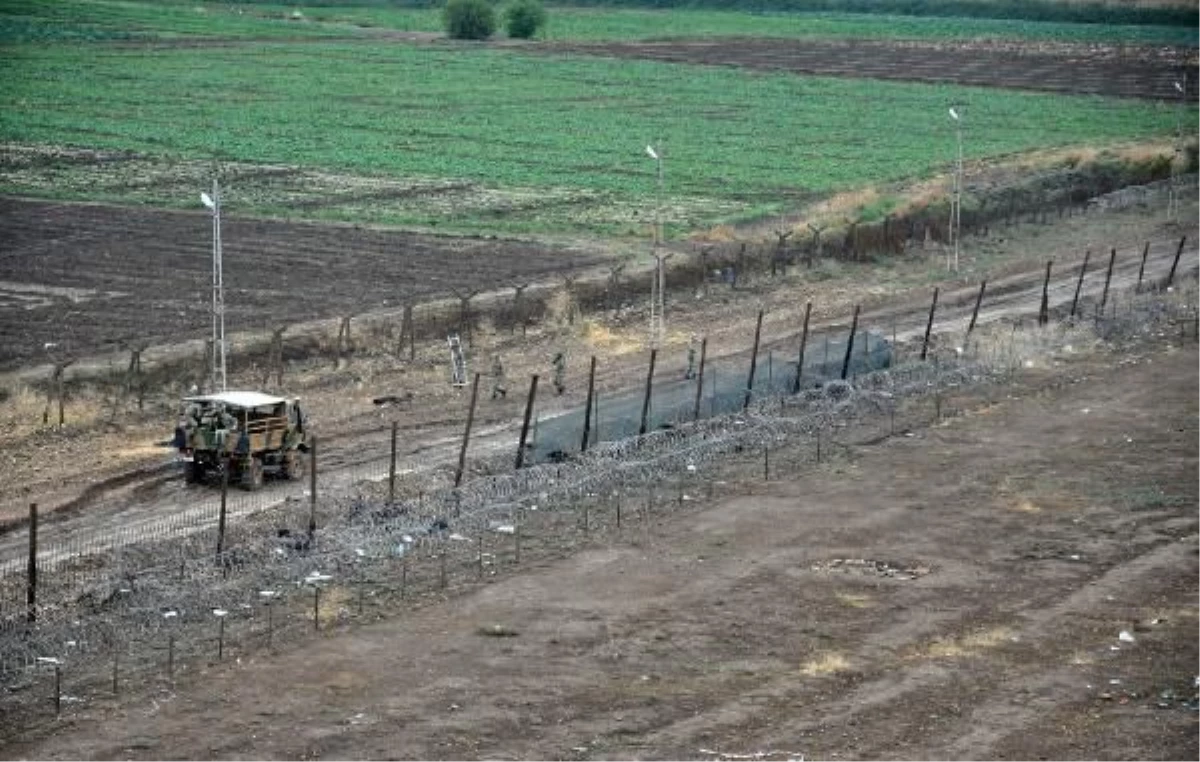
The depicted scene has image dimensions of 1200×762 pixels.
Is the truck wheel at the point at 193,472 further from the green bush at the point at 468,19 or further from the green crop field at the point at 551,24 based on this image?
the green bush at the point at 468,19

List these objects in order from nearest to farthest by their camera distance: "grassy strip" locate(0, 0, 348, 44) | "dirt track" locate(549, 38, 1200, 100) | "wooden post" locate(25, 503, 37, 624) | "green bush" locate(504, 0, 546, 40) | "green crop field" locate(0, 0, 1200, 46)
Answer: "wooden post" locate(25, 503, 37, 624), "dirt track" locate(549, 38, 1200, 100), "grassy strip" locate(0, 0, 348, 44), "green crop field" locate(0, 0, 1200, 46), "green bush" locate(504, 0, 546, 40)

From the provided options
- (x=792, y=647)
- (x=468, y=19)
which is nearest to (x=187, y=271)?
(x=792, y=647)

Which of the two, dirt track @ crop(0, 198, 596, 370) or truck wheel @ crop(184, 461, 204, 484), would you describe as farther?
dirt track @ crop(0, 198, 596, 370)

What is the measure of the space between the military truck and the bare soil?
17.0 ft

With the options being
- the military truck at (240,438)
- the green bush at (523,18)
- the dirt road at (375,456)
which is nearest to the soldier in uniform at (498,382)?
the dirt road at (375,456)

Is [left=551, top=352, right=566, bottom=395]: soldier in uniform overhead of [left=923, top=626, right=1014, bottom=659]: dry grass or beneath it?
beneath

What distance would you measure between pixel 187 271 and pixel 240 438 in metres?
22.8

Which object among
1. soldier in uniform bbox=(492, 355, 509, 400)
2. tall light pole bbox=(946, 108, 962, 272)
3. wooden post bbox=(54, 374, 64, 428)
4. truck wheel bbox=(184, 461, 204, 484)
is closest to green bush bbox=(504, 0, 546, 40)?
tall light pole bbox=(946, 108, 962, 272)

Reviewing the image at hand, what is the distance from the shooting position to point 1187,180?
85.6 metres

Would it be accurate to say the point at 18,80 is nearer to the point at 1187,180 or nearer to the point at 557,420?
the point at 1187,180

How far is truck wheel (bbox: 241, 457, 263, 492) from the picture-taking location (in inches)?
1599

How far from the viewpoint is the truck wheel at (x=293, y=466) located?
136ft

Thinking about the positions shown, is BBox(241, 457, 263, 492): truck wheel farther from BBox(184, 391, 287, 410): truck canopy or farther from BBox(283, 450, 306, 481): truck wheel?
BBox(184, 391, 287, 410): truck canopy

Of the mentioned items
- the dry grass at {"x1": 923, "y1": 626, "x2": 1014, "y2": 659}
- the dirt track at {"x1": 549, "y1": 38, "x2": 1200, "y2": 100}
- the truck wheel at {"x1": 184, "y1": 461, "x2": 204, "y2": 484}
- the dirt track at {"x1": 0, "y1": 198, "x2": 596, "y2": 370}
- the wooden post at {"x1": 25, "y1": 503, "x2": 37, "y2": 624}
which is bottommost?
the dirt track at {"x1": 549, "y1": 38, "x2": 1200, "y2": 100}
